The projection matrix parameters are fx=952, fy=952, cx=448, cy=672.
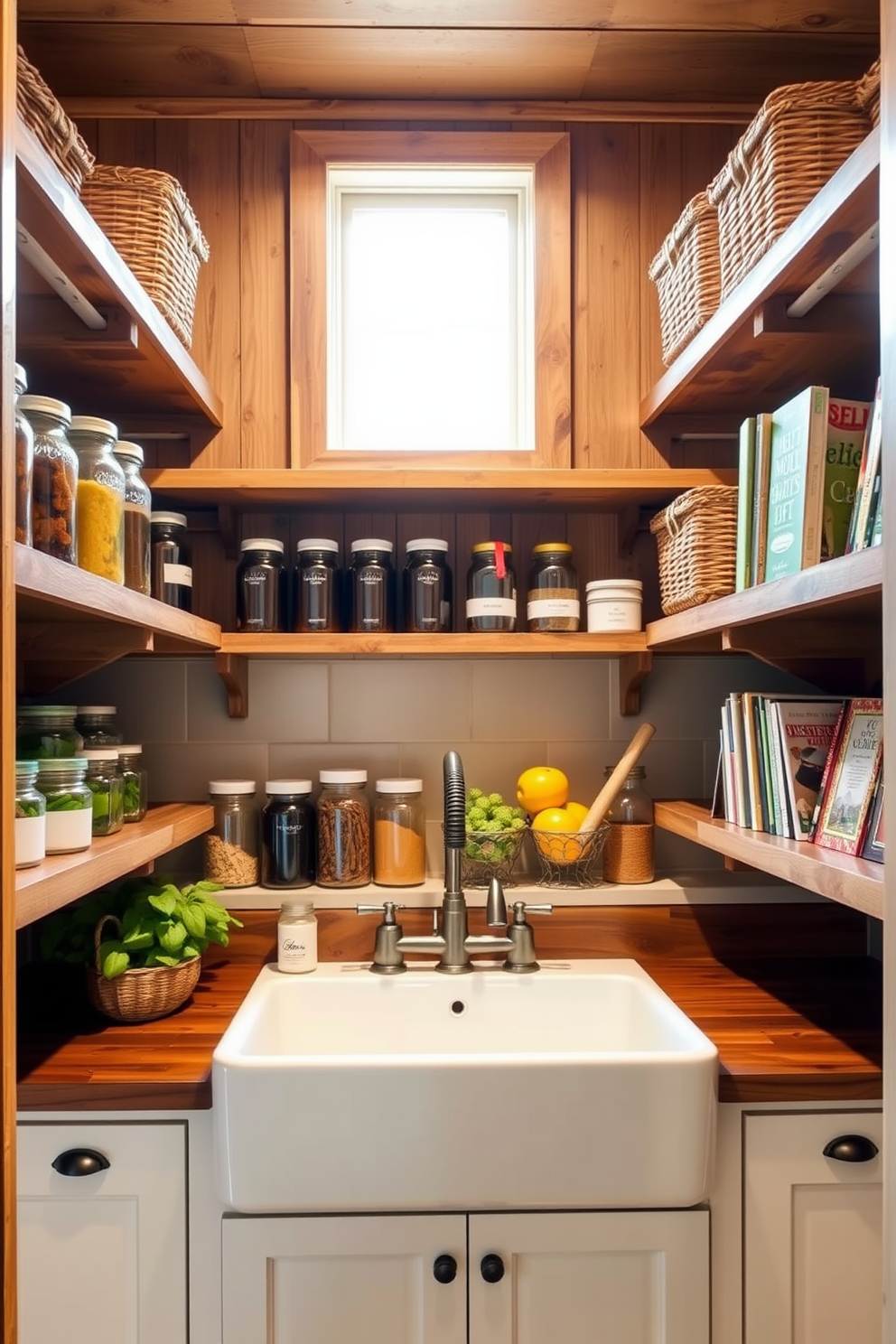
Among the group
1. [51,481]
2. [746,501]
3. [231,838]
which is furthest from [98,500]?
[746,501]

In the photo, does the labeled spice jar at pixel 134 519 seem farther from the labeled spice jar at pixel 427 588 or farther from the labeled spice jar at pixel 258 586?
the labeled spice jar at pixel 427 588

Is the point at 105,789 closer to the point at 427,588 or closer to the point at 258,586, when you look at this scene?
the point at 258,586

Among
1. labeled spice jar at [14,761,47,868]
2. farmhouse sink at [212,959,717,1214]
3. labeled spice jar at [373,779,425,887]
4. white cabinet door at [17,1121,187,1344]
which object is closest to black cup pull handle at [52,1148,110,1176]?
white cabinet door at [17,1121,187,1344]

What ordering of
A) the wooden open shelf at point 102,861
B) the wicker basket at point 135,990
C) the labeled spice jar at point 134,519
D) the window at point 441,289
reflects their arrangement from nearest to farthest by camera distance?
the wooden open shelf at point 102,861 < the labeled spice jar at point 134,519 < the wicker basket at point 135,990 < the window at point 441,289

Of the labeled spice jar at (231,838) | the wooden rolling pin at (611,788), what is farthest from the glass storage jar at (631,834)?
the labeled spice jar at (231,838)

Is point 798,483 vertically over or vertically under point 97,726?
over

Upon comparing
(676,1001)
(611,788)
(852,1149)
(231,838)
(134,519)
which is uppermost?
(134,519)

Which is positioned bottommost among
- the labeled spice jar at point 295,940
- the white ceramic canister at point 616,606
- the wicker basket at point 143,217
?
the labeled spice jar at point 295,940

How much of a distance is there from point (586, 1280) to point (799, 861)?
0.64 m

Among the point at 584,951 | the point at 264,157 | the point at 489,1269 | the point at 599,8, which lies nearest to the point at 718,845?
the point at 584,951

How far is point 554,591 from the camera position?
6.03 ft

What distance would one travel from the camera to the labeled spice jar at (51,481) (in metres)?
1.10

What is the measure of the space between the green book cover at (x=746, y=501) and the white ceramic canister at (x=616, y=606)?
0.39 m

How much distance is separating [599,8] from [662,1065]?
1801mm
